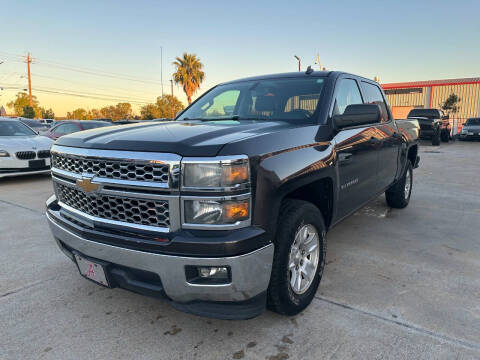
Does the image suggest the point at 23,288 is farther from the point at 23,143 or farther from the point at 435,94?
the point at 435,94

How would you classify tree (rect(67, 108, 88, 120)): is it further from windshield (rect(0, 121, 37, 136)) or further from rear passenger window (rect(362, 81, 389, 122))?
rear passenger window (rect(362, 81, 389, 122))

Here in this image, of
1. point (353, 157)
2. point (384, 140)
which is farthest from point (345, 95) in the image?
point (384, 140)

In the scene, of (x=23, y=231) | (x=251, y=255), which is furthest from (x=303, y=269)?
(x=23, y=231)

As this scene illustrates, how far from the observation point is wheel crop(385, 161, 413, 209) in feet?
17.0

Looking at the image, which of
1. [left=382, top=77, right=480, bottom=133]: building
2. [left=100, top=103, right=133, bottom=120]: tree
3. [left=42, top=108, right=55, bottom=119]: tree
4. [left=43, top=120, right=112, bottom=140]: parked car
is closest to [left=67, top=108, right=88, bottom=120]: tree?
[left=100, top=103, right=133, bottom=120]: tree

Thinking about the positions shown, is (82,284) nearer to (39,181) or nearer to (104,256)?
(104,256)

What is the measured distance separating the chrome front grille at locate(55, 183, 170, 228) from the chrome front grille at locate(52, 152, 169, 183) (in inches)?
4.9

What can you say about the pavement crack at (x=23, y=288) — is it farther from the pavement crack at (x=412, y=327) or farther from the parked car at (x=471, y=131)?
Result: the parked car at (x=471, y=131)

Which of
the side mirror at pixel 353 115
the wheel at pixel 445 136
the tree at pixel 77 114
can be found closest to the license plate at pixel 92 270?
the side mirror at pixel 353 115

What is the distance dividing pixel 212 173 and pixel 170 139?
387 millimetres

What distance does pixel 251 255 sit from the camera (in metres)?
1.91

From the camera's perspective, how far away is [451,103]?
30.6 metres

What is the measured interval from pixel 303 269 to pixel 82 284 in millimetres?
1859

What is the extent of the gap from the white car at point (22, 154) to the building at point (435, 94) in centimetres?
3184
